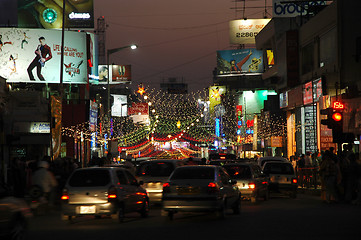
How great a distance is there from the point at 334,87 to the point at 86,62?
2477 cm

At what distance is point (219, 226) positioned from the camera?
1598 centimetres

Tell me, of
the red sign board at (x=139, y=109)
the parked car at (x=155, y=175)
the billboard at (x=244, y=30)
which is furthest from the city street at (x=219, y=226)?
the billboard at (x=244, y=30)

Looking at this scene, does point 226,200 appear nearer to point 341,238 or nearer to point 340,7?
point 341,238

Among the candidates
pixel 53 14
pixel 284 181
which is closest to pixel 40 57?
pixel 53 14

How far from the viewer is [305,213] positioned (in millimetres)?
19672

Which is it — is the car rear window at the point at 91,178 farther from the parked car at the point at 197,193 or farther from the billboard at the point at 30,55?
the billboard at the point at 30,55

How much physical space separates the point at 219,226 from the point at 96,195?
3201 mm

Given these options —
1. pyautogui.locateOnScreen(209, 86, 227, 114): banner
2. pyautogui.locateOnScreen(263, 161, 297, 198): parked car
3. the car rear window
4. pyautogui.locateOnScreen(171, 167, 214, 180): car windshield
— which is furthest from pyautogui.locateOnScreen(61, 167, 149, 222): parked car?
pyautogui.locateOnScreen(209, 86, 227, 114): banner

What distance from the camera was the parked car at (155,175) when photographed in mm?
21781

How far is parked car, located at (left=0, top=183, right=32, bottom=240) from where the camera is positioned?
11180mm

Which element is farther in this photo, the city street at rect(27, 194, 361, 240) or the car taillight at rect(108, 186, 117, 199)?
the car taillight at rect(108, 186, 117, 199)

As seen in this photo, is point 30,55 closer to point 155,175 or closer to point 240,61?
point 155,175

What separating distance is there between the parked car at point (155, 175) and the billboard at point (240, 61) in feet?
234

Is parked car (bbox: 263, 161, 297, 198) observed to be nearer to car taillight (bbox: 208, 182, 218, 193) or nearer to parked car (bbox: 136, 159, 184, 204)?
parked car (bbox: 136, 159, 184, 204)
